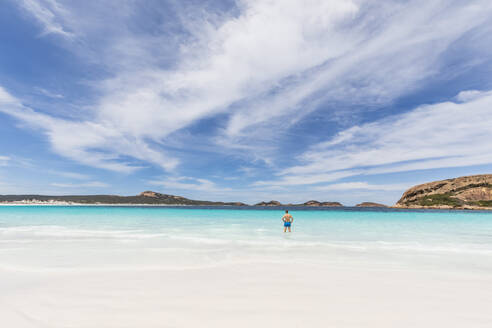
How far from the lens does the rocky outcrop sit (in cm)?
11939

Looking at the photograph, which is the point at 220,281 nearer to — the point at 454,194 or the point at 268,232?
the point at 268,232

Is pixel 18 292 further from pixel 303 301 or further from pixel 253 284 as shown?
pixel 303 301

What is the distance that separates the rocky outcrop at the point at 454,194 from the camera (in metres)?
119

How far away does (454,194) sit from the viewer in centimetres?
13212

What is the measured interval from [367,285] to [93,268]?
8562 millimetres

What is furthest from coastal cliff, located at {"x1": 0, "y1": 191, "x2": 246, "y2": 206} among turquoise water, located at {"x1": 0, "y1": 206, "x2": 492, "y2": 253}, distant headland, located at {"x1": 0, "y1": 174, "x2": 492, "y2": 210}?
turquoise water, located at {"x1": 0, "y1": 206, "x2": 492, "y2": 253}

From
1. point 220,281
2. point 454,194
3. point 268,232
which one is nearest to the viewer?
point 220,281

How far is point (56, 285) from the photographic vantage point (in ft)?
21.3

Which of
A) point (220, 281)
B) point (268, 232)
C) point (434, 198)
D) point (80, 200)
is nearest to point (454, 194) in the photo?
point (434, 198)

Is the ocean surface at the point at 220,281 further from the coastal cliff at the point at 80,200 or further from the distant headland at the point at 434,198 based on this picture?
the coastal cliff at the point at 80,200

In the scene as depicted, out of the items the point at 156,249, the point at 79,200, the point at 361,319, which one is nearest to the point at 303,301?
the point at 361,319

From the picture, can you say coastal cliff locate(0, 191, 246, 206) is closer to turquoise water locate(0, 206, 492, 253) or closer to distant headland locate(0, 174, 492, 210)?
distant headland locate(0, 174, 492, 210)

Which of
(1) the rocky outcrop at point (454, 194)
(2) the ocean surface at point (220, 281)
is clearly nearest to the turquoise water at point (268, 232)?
(2) the ocean surface at point (220, 281)

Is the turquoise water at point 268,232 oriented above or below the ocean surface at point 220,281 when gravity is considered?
below
